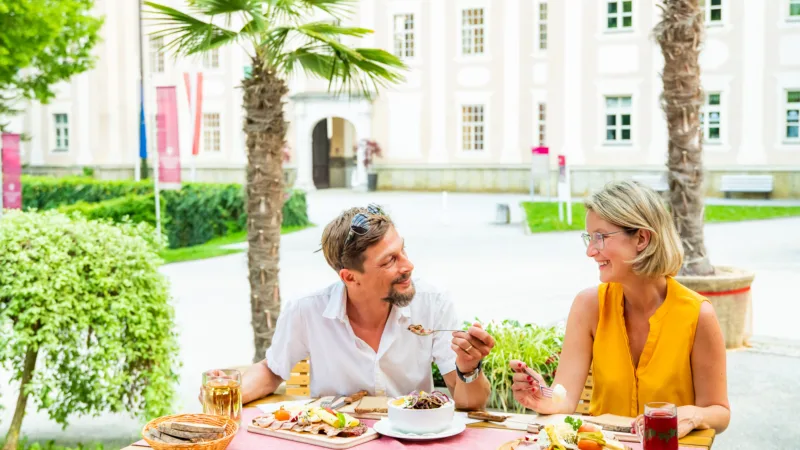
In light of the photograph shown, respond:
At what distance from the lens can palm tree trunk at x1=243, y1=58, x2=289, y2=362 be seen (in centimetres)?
527

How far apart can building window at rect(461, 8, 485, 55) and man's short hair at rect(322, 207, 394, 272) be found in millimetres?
23757

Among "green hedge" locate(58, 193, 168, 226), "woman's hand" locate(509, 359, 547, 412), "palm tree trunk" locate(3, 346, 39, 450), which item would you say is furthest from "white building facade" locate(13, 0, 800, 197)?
"woman's hand" locate(509, 359, 547, 412)

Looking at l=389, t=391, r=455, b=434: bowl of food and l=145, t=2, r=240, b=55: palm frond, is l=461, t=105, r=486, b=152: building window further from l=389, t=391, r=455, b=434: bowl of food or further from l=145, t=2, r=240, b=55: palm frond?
l=389, t=391, r=455, b=434: bowl of food

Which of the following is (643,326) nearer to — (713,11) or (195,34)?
(195,34)

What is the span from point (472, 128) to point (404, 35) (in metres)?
3.38

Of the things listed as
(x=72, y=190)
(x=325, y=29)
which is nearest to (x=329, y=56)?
(x=325, y=29)

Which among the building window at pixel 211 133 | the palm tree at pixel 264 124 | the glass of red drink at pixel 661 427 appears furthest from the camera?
the building window at pixel 211 133

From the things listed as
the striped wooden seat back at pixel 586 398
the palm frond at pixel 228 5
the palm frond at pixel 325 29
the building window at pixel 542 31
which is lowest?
the striped wooden seat back at pixel 586 398

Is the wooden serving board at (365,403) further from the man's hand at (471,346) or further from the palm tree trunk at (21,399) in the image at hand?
the palm tree trunk at (21,399)

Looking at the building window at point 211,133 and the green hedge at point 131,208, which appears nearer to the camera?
the green hedge at point 131,208

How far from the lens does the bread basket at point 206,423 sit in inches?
74.5

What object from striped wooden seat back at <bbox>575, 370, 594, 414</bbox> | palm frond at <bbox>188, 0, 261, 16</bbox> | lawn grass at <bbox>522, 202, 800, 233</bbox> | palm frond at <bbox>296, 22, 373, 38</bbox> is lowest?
lawn grass at <bbox>522, 202, 800, 233</bbox>

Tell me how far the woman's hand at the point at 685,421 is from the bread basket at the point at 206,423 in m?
0.83

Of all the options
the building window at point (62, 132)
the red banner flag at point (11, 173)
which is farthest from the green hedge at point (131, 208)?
the building window at point (62, 132)
